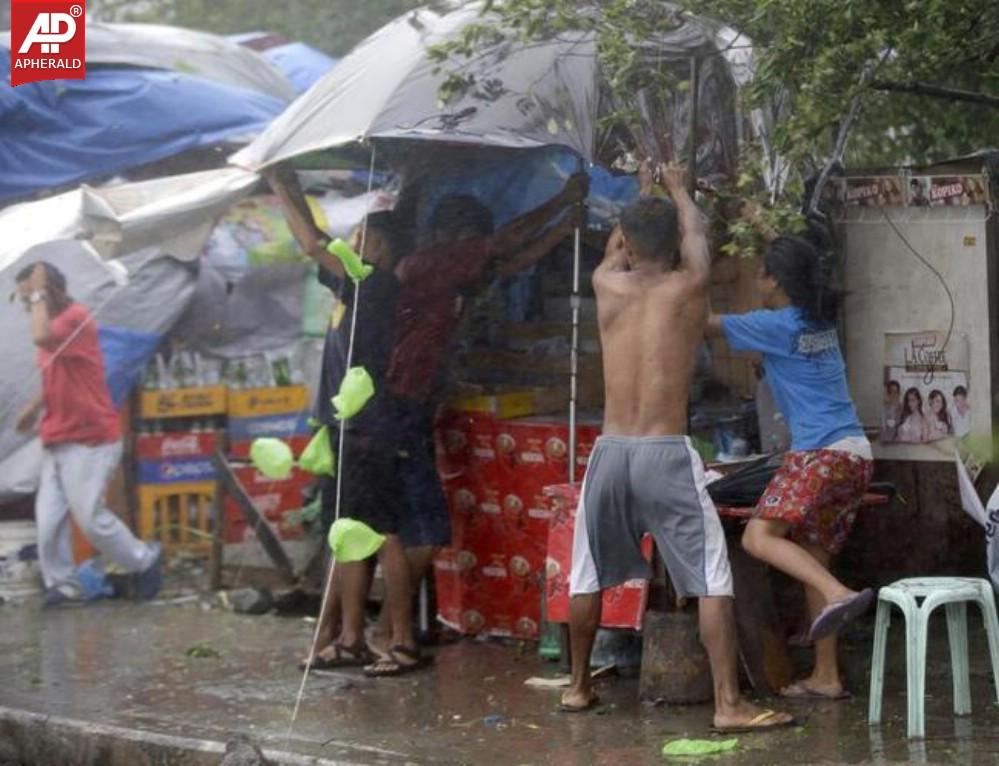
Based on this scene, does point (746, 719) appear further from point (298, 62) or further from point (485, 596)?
point (298, 62)

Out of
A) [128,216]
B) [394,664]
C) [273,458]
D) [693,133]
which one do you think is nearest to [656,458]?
[693,133]

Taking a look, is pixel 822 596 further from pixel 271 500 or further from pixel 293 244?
pixel 293 244

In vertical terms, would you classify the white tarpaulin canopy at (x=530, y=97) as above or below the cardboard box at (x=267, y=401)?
above

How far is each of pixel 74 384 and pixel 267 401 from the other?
5.03ft

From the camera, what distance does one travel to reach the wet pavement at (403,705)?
6699 mm

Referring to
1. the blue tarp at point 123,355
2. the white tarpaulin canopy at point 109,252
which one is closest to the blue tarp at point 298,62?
the white tarpaulin canopy at point 109,252

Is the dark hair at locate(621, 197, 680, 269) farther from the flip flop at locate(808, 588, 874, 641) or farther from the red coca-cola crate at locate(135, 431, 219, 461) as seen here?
the red coca-cola crate at locate(135, 431, 219, 461)

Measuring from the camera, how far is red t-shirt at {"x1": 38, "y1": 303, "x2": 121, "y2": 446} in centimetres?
1025

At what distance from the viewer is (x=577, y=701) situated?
7332mm

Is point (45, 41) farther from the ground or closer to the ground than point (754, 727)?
farther from the ground

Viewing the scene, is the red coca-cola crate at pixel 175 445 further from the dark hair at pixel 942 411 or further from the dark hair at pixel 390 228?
the dark hair at pixel 942 411

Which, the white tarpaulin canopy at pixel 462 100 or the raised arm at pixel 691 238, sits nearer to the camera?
the raised arm at pixel 691 238

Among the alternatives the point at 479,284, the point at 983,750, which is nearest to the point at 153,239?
the point at 479,284

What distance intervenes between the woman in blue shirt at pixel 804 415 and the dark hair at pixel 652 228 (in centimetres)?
37
